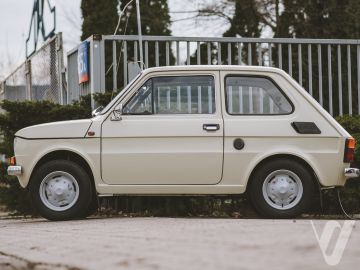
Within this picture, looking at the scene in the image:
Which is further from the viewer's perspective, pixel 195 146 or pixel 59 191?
pixel 59 191

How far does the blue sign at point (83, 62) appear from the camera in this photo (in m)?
11.6

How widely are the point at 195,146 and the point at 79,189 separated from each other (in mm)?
1361

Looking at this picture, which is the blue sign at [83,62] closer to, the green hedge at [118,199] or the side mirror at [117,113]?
the green hedge at [118,199]

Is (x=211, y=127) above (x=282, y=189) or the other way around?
above

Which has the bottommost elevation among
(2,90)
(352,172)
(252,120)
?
(352,172)

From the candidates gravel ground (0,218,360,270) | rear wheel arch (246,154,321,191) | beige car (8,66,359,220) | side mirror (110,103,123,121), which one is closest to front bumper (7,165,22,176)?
beige car (8,66,359,220)

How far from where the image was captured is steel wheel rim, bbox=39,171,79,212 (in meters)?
8.62

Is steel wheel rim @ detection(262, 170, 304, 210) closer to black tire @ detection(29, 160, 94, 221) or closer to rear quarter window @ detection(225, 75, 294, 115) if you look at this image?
rear quarter window @ detection(225, 75, 294, 115)

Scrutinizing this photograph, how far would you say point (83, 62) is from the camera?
1180 cm

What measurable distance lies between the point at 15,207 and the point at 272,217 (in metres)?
3.55

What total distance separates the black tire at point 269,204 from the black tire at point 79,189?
1822mm

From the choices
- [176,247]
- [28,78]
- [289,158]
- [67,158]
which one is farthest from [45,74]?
[176,247]

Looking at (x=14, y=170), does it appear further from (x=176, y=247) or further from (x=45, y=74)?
(x=45, y=74)

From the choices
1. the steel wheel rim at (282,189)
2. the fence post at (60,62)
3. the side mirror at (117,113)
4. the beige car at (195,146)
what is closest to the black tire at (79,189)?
the beige car at (195,146)
